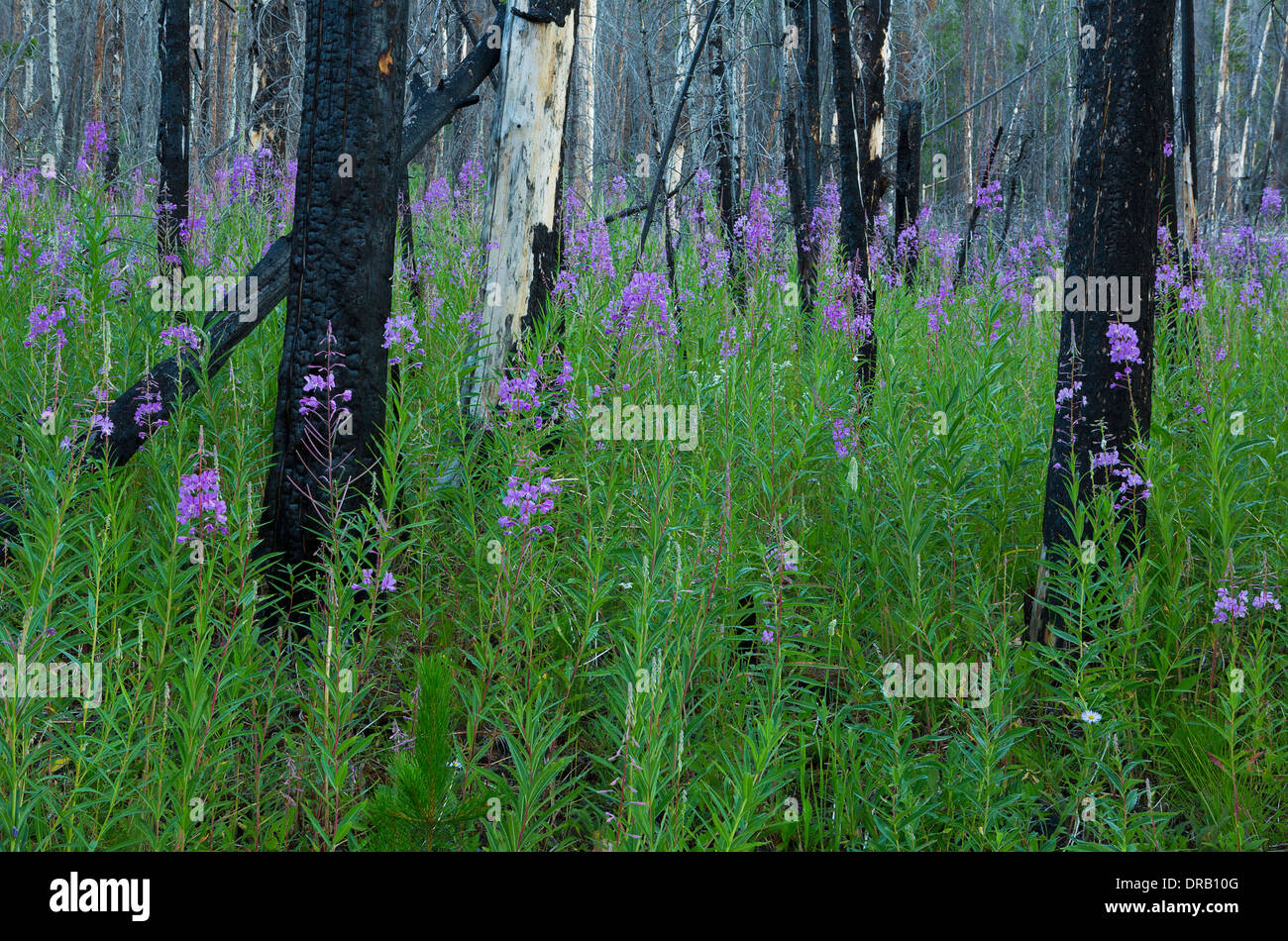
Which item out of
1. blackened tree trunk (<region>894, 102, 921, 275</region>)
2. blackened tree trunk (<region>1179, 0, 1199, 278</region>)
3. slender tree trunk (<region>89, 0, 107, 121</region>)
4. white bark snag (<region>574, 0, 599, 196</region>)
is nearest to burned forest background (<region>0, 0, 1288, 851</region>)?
blackened tree trunk (<region>1179, 0, 1199, 278</region>)

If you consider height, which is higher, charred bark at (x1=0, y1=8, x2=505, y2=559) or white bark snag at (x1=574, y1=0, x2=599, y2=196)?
white bark snag at (x1=574, y1=0, x2=599, y2=196)

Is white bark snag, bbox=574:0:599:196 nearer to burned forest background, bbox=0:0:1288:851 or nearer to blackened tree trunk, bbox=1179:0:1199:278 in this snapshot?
burned forest background, bbox=0:0:1288:851

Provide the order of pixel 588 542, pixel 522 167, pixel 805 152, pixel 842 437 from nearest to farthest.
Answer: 1. pixel 588 542
2. pixel 842 437
3. pixel 522 167
4. pixel 805 152

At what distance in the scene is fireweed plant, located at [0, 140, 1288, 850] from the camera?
2.38 meters

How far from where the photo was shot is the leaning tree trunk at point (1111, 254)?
339 cm

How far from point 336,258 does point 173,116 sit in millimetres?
3381

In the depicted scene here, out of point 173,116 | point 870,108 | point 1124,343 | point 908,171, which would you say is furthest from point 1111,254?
point 908,171

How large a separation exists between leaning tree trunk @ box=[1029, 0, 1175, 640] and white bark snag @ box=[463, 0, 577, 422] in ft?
8.59

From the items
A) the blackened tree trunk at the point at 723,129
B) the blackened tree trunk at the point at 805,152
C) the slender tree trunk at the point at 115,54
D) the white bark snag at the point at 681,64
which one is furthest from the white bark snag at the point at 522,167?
the slender tree trunk at the point at 115,54

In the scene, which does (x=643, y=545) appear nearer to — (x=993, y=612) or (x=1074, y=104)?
(x=993, y=612)

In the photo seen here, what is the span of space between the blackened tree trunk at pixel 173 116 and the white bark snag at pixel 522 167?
2407 mm

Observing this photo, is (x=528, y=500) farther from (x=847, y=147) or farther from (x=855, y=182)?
(x=847, y=147)

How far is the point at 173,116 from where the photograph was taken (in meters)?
5.85

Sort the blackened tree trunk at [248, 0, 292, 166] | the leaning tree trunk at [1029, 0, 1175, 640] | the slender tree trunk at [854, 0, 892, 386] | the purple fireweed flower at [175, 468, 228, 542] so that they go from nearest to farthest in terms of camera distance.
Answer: the purple fireweed flower at [175, 468, 228, 542], the leaning tree trunk at [1029, 0, 1175, 640], the slender tree trunk at [854, 0, 892, 386], the blackened tree trunk at [248, 0, 292, 166]
